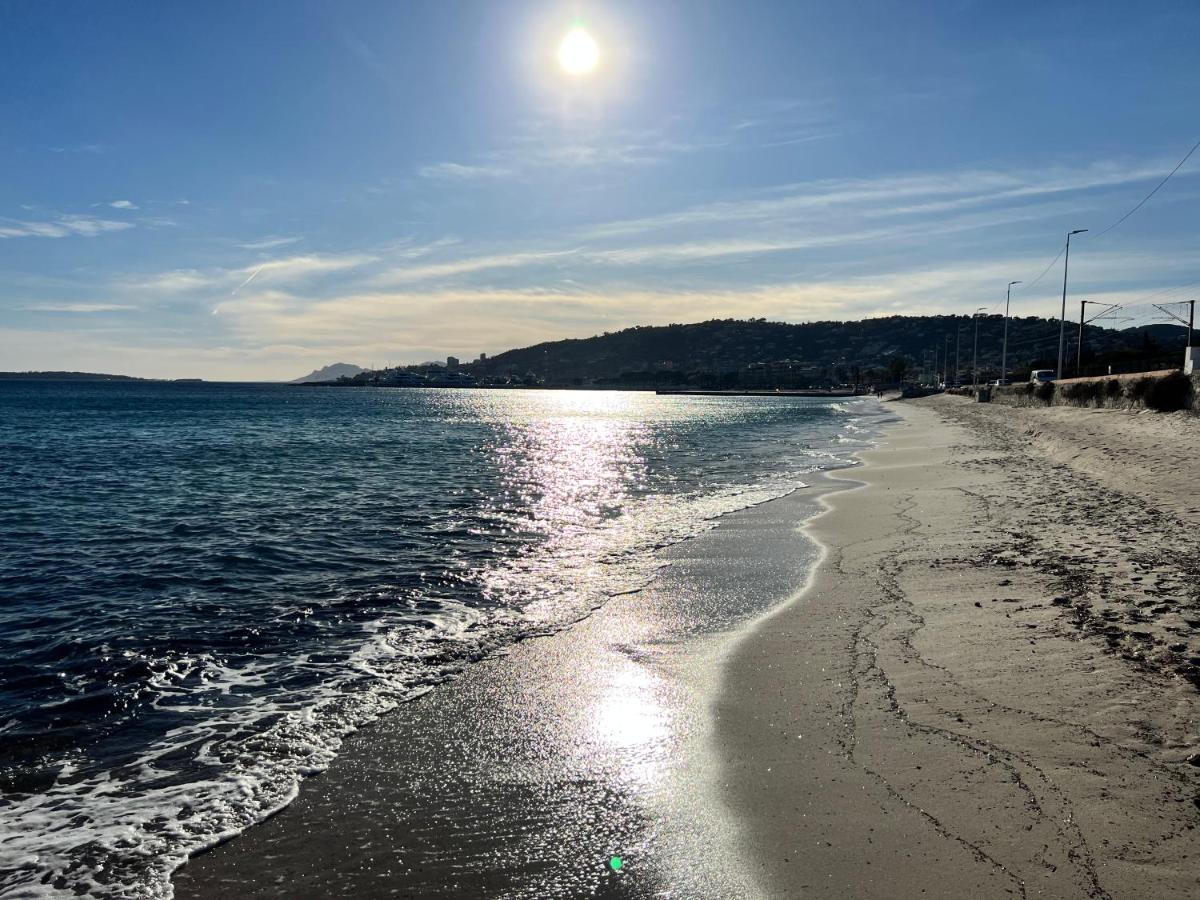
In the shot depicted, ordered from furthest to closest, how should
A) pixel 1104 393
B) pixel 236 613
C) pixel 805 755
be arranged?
1. pixel 1104 393
2. pixel 236 613
3. pixel 805 755

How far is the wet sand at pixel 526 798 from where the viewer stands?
4.43 metres

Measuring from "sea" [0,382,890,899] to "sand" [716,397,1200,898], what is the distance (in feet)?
11.7

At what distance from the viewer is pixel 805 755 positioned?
5734mm

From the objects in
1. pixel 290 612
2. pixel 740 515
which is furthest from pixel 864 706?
pixel 740 515

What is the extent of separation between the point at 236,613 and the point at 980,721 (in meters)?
9.68

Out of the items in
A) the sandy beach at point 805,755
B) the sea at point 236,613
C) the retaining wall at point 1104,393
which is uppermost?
the retaining wall at point 1104,393

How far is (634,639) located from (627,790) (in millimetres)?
3563

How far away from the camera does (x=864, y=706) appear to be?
255 inches

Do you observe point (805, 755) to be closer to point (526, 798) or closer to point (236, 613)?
point (526, 798)

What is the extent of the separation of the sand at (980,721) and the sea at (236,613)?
3.56 metres

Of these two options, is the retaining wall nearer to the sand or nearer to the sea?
the sea

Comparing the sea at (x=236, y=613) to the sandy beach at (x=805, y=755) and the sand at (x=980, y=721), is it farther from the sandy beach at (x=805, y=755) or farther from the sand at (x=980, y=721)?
the sand at (x=980, y=721)

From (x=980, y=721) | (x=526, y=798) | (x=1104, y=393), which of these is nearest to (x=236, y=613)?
(x=526, y=798)

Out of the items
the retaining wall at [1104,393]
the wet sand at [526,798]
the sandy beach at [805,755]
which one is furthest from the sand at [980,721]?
the retaining wall at [1104,393]
